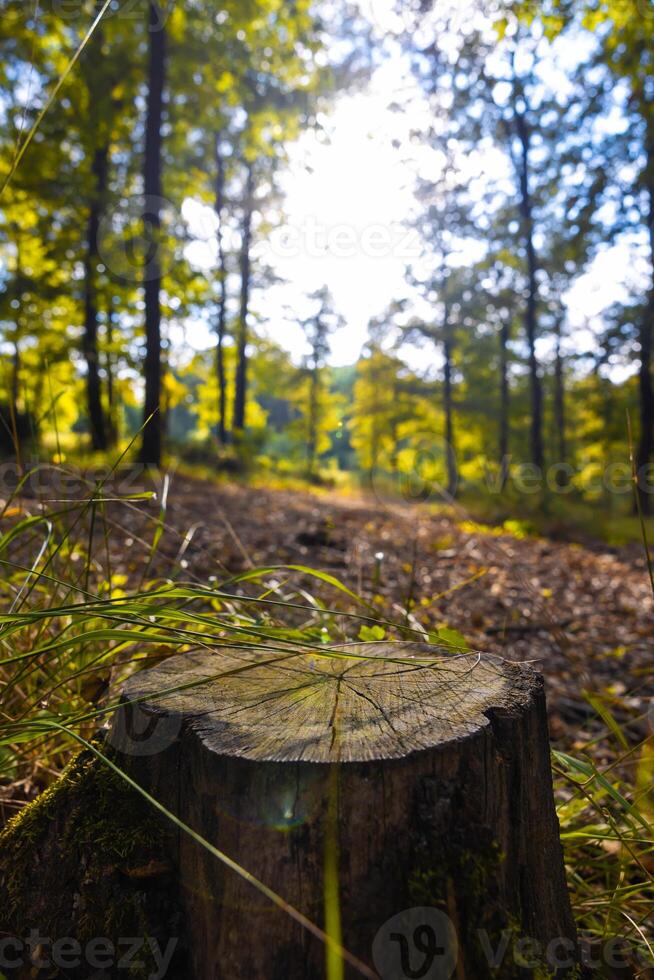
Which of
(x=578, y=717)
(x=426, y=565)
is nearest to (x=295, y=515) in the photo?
(x=426, y=565)

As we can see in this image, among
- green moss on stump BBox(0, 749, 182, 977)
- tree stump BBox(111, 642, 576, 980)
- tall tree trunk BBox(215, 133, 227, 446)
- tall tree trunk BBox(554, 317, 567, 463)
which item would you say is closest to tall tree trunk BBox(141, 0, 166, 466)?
tall tree trunk BBox(215, 133, 227, 446)

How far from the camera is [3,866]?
3.35 feet

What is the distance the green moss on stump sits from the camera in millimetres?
922

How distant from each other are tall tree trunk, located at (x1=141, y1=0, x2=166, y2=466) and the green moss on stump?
6.23 metres

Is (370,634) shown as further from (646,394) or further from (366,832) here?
(646,394)

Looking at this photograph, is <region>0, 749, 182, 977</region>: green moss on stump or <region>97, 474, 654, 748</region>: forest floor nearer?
<region>0, 749, 182, 977</region>: green moss on stump

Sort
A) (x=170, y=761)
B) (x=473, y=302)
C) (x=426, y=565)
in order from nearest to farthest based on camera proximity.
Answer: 1. (x=170, y=761)
2. (x=426, y=565)
3. (x=473, y=302)

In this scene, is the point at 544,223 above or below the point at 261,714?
above

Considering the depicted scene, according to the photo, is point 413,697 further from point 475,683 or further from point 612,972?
point 612,972

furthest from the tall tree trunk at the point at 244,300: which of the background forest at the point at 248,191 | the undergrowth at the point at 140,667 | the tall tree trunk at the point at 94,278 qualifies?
the undergrowth at the point at 140,667

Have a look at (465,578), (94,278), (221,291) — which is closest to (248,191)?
(221,291)

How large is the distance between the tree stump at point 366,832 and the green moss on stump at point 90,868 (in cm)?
5

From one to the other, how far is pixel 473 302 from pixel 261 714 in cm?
1437

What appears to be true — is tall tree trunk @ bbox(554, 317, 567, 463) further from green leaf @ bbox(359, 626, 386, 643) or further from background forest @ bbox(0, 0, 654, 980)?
green leaf @ bbox(359, 626, 386, 643)
